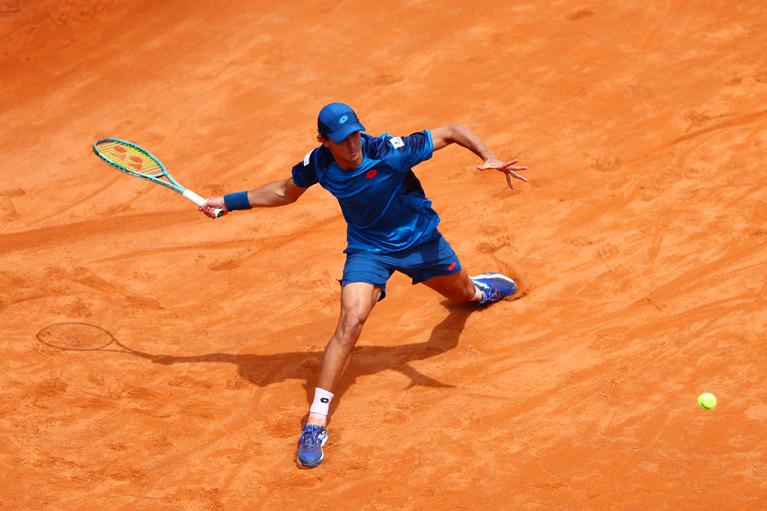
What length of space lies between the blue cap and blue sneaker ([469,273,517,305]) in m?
1.91

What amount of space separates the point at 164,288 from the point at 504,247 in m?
2.88

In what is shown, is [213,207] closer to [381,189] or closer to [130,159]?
[130,159]

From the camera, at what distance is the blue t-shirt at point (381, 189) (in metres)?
A: 7.20

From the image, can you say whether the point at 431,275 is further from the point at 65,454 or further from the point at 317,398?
the point at 65,454

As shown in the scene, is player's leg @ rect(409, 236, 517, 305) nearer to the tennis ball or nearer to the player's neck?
the player's neck

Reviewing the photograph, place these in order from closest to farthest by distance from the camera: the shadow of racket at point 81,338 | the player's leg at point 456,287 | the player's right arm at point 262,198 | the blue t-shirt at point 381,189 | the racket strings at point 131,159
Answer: the blue t-shirt at point 381,189 → the player's right arm at point 262,198 → the player's leg at point 456,287 → the racket strings at point 131,159 → the shadow of racket at point 81,338

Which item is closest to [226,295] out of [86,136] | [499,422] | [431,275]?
[431,275]

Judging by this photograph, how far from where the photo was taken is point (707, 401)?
268 inches

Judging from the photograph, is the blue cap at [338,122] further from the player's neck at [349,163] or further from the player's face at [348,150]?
the player's neck at [349,163]

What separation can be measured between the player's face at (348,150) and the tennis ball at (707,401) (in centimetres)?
268

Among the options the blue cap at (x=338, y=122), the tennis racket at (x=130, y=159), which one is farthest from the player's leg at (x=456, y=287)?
the tennis racket at (x=130, y=159)

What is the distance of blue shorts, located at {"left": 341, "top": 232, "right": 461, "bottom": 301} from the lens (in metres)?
7.31

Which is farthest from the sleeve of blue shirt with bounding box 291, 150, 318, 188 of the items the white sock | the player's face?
the white sock

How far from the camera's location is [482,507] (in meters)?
6.37
